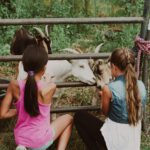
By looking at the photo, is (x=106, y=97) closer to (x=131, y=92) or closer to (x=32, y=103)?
(x=131, y=92)

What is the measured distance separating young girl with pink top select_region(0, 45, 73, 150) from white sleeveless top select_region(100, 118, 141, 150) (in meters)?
0.50

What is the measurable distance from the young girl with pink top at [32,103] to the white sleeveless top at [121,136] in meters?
0.50

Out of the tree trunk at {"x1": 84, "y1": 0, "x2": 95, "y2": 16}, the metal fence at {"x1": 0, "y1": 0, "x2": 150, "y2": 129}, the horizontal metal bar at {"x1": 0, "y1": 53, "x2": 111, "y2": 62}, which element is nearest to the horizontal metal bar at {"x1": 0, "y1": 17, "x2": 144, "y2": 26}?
the metal fence at {"x1": 0, "y1": 0, "x2": 150, "y2": 129}

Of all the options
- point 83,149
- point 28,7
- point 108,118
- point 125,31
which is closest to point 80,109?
point 83,149

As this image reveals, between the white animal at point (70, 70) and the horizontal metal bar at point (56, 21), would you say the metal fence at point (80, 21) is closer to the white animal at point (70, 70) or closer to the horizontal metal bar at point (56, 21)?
the horizontal metal bar at point (56, 21)

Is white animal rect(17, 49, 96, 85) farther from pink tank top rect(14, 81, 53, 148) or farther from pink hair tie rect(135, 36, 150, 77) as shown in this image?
pink tank top rect(14, 81, 53, 148)

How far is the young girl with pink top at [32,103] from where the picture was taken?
4.29m

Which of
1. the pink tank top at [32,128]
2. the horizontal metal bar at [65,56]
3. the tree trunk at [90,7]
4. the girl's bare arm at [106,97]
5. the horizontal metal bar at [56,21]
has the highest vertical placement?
the horizontal metal bar at [56,21]

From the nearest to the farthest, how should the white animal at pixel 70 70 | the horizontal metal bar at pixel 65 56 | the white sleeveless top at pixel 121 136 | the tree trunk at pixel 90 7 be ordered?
1. the white sleeveless top at pixel 121 136
2. the horizontal metal bar at pixel 65 56
3. the white animal at pixel 70 70
4. the tree trunk at pixel 90 7

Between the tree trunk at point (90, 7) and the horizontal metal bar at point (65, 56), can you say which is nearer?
the horizontal metal bar at point (65, 56)

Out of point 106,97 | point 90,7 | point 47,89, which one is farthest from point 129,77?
point 90,7

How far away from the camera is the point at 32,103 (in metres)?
4.31

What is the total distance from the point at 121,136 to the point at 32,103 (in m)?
0.85

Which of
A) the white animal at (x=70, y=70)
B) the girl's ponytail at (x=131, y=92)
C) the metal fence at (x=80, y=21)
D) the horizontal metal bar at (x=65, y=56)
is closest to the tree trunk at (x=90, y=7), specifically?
the white animal at (x=70, y=70)
